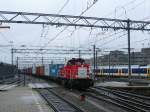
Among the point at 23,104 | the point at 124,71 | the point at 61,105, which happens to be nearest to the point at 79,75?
the point at 61,105

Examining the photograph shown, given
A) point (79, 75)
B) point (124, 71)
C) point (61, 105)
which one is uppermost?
point (124, 71)

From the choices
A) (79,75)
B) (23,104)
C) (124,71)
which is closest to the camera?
(23,104)

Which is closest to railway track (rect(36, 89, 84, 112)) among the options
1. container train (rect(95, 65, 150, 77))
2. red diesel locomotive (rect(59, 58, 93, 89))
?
red diesel locomotive (rect(59, 58, 93, 89))

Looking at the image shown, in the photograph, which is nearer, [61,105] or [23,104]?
[61,105]

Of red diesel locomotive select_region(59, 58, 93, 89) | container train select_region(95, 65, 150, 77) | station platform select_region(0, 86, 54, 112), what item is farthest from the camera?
container train select_region(95, 65, 150, 77)

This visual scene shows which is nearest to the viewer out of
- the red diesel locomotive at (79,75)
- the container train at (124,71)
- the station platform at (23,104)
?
the station platform at (23,104)

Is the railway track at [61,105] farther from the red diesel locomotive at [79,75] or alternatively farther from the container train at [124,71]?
the container train at [124,71]

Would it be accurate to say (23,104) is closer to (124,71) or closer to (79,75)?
(79,75)

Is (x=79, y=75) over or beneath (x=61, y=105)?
over

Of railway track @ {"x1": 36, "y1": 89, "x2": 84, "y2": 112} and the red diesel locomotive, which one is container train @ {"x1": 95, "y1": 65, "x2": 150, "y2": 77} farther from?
railway track @ {"x1": 36, "y1": 89, "x2": 84, "y2": 112}

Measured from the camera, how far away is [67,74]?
121 ft

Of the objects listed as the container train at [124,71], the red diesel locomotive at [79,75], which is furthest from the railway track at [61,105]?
the container train at [124,71]

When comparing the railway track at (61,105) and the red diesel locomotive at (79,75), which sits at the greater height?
the red diesel locomotive at (79,75)

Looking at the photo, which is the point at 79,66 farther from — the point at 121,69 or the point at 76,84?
the point at 121,69
